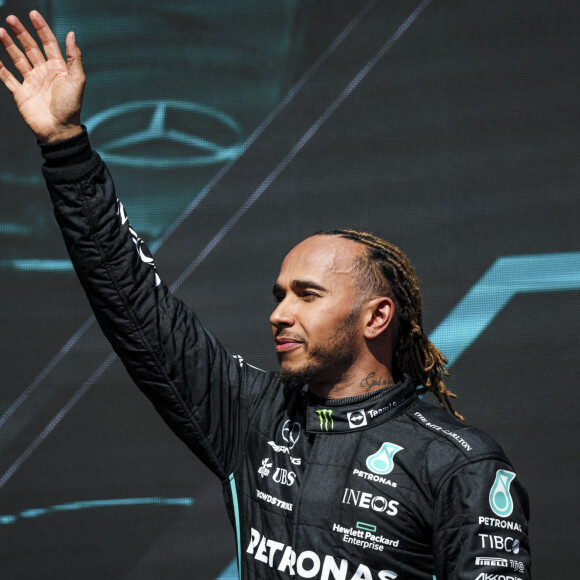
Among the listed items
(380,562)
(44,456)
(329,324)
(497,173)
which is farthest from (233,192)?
(380,562)

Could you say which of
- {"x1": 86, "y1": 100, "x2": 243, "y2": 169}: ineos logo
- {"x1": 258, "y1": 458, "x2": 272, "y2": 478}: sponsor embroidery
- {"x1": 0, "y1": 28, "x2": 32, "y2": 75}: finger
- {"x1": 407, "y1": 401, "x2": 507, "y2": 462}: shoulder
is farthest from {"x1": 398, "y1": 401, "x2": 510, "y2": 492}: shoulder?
{"x1": 86, "y1": 100, "x2": 243, "y2": 169}: ineos logo

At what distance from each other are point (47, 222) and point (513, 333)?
52.6 inches

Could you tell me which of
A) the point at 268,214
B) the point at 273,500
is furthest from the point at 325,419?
the point at 268,214

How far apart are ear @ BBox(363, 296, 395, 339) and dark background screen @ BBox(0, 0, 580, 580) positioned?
93 cm

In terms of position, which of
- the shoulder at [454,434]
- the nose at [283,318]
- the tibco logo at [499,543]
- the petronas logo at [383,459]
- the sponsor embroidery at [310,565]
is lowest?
the sponsor embroidery at [310,565]

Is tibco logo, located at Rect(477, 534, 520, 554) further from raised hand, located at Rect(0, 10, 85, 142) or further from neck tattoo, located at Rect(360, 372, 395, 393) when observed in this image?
raised hand, located at Rect(0, 10, 85, 142)

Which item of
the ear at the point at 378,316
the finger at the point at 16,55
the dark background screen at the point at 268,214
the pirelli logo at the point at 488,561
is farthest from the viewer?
the dark background screen at the point at 268,214

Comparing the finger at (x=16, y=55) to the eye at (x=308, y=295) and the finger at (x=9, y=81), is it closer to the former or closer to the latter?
the finger at (x=9, y=81)

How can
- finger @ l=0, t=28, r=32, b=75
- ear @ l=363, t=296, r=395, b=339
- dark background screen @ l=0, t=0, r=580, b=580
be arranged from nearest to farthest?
1. finger @ l=0, t=28, r=32, b=75
2. ear @ l=363, t=296, r=395, b=339
3. dark background screen @ l=0, t=0, r=580, b=580

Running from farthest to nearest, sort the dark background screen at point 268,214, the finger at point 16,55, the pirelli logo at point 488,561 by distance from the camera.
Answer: the dark background screen at point 268,214 → the finger at point 16,55 → the pirelli logo at point 488,561

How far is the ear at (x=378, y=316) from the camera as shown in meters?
1.18

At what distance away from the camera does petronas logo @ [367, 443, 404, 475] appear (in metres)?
1.08

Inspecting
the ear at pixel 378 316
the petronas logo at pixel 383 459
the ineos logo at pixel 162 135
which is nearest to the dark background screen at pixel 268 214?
the ineos logo at pixel 162 135

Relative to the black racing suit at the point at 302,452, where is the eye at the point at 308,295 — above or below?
above
